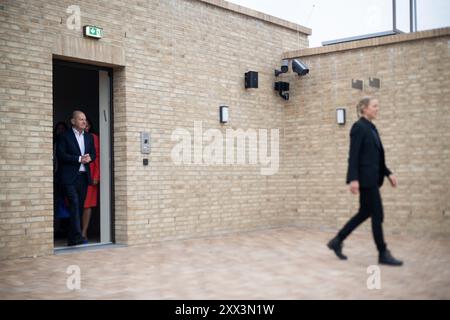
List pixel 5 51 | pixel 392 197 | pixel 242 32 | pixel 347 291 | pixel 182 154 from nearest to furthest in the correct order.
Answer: pixel 347 291, pixel 5 51, pixel 182 154, pixel 392 197, pixel 242 32

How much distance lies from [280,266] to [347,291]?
1.53m

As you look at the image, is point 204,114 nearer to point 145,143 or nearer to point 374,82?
point 145,143

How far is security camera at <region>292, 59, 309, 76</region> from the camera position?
1078 cm

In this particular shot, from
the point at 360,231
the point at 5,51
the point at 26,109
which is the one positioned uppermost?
the point at 5,51

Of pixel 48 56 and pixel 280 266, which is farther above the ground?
pixel 48 56

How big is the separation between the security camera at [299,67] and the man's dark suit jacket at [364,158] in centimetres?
467

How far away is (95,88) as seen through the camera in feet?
35.0

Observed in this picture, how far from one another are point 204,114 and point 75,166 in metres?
2.50

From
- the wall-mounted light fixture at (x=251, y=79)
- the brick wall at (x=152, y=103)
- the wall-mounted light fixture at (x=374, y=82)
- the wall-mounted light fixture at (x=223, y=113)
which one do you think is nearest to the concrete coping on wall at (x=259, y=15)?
the brick wall at (x=152, y=103)

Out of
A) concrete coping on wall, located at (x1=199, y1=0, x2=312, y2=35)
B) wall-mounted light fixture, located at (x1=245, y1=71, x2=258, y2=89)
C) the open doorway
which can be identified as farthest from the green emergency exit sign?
wall-mounted light fixture, located at (x1=245, y1=71, x2=258, y2=89)

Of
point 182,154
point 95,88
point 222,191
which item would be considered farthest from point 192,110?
point 95,88

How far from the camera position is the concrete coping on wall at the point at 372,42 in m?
9.32

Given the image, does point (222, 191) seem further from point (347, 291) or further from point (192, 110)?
point (347, 291)

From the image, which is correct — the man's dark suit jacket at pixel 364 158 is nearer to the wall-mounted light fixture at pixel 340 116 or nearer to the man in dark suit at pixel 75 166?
the man in dark suit at pixel 75 166
